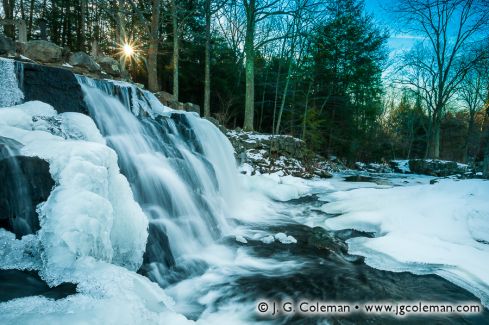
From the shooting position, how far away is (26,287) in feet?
6.44

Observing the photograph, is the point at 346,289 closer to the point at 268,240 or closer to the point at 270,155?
the point at 268,240

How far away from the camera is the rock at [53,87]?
12.9 ft

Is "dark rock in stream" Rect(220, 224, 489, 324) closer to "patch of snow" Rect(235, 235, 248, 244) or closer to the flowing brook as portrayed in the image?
the flowing brook

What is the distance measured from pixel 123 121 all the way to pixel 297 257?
3651mm

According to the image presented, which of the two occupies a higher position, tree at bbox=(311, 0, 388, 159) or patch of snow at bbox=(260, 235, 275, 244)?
tree at bbox=(311, 0, 388, 159)

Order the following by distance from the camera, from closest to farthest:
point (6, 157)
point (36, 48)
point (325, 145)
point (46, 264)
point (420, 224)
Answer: point (46, 264), point (6, 157), point (420, 224), point (36, 48), point (325, 145)

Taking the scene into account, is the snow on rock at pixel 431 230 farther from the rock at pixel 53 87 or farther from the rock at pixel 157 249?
the rock at pixel 53 87

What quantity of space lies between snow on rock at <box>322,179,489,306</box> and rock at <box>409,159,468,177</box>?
471 inches

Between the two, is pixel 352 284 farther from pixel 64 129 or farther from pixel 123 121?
pixel 123 121

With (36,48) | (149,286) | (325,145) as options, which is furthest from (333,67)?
(149,286)

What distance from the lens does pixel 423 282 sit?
291 centimetres

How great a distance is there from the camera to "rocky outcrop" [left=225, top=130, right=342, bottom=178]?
980 cm

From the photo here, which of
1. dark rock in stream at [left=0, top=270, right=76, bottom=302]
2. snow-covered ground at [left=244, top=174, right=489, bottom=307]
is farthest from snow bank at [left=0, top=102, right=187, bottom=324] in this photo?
snow-covered ground at [left=244, top=174, right=489, bottom=307]

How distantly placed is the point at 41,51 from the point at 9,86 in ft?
11.8
